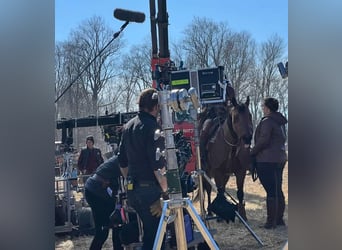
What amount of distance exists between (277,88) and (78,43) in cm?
83

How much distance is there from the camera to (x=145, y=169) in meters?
1.96

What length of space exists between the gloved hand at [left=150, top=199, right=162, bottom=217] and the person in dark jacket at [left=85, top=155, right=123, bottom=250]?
Answer: 0.47m

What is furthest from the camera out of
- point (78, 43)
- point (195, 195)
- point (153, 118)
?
point (195, 195)

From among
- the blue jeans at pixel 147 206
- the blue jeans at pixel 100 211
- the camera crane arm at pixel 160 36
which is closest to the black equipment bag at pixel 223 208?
the blue jeans at pixel 100 211

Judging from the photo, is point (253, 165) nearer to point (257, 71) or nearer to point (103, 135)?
point (103, 135)

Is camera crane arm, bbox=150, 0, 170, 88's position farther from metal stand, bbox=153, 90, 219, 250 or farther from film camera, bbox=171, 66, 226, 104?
metal stand, bbox=153, 90, 219, 250

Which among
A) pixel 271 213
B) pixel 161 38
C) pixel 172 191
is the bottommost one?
pixel 271 213

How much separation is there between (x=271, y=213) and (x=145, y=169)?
5.11 feet

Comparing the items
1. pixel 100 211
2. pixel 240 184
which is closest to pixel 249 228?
Result: pixel 240 184

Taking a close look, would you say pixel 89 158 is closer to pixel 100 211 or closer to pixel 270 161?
pixel 100 211

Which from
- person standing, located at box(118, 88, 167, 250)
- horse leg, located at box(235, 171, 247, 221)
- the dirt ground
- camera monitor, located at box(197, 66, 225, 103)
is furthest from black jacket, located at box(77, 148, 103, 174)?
horse leg, located at box(235, 171, 247, 221)
